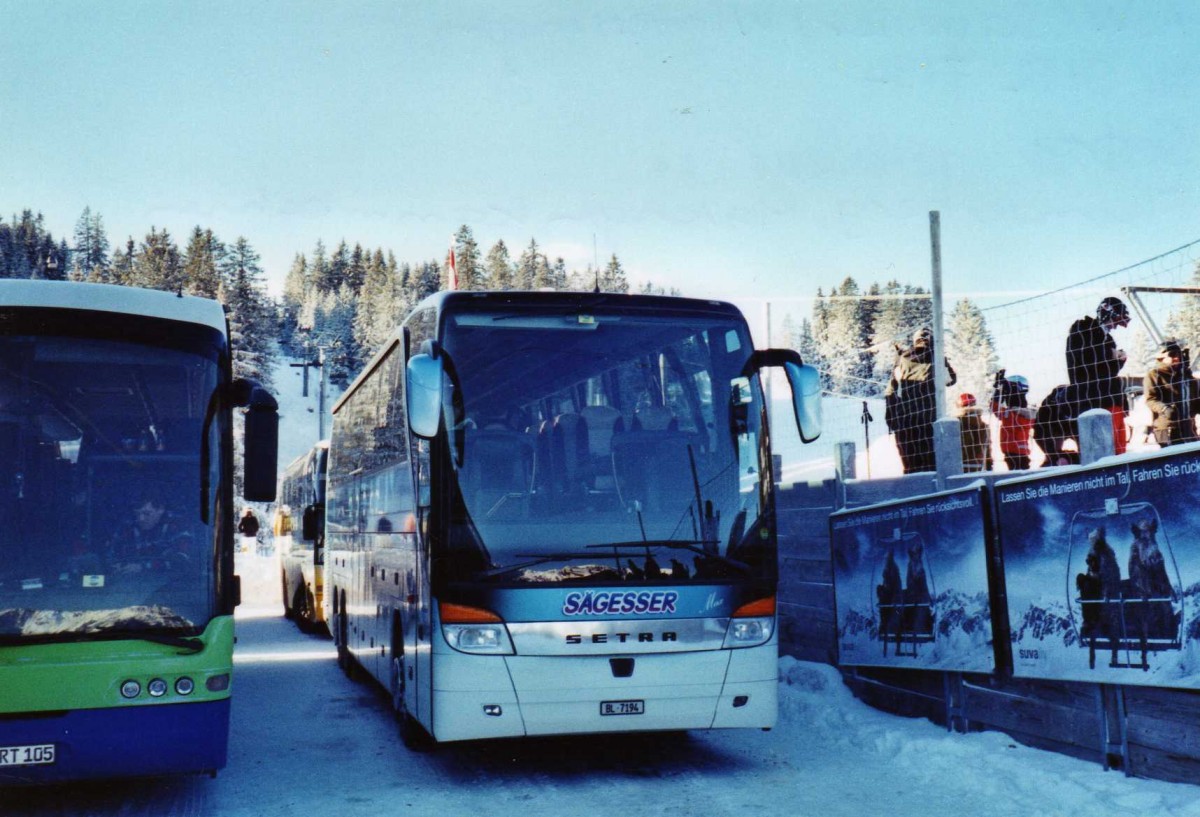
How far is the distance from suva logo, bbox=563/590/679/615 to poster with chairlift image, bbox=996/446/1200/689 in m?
2.42

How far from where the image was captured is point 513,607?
25.1ft

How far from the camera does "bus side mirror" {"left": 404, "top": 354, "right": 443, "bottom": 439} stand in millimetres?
7539

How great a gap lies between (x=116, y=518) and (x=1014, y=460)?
8.12m

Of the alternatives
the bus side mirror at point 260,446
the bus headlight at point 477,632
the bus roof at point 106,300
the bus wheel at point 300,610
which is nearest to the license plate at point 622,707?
the bus headlight at point 477,632

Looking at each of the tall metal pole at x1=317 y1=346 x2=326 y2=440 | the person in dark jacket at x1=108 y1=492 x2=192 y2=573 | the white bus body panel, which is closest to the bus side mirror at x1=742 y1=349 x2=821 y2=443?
the white bus body panel

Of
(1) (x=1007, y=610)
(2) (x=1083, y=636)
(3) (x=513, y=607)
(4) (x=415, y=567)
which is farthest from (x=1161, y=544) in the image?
(4) (x=415, y=567)

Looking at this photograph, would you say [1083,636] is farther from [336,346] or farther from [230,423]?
[336,346]

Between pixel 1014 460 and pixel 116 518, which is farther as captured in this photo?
pixel 1014 460

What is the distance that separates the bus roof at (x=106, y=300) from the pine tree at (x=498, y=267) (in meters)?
112

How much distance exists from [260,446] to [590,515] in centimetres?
218

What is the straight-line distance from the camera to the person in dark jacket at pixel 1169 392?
32.7ft

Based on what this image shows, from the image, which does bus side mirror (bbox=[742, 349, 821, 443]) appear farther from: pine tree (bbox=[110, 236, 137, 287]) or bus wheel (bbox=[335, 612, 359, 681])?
pine tree (bbox=[110, 236, 137, 287])

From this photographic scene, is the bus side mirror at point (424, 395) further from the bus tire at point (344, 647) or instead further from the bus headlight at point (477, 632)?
the bus tire at point (344, 647)

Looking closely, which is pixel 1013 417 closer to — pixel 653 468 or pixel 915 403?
pixel 915 403
